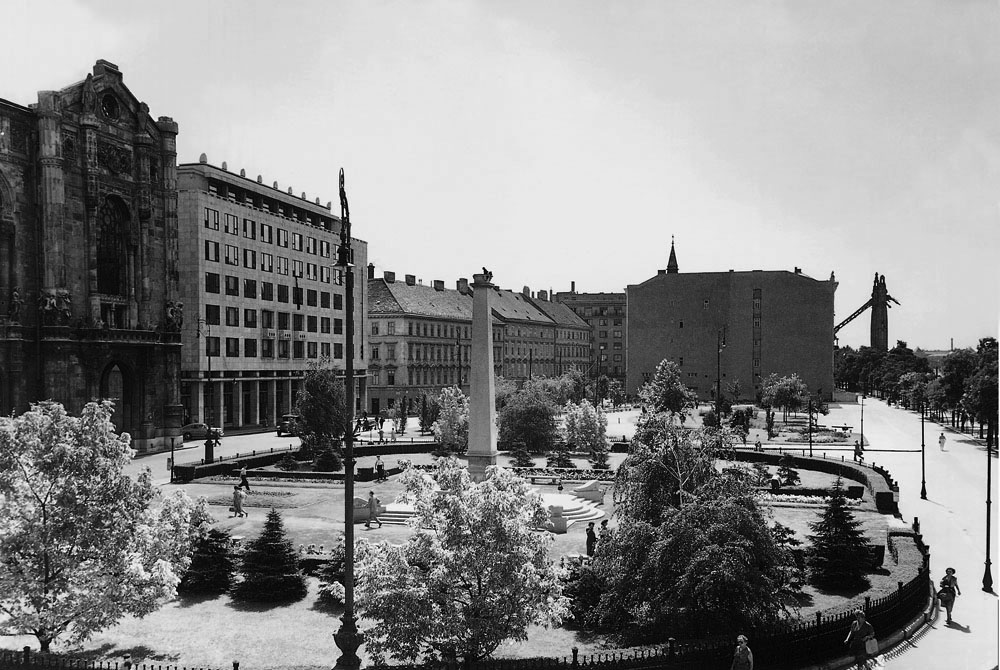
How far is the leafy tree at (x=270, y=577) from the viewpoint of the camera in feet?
77.1

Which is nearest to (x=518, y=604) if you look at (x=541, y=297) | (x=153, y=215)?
(x=153, y=215)

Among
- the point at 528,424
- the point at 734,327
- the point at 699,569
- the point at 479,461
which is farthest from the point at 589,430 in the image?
the point at 734,327

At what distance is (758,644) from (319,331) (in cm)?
7385

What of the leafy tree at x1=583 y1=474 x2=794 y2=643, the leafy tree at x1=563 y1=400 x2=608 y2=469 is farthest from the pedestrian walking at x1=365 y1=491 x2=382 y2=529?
the leafy tree at x1=563 y1=400 x2=608 y2=469

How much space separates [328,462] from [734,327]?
3282 inches

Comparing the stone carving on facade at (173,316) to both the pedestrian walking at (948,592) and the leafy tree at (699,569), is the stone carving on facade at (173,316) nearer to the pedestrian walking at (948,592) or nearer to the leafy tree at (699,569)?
the leafy tree at (699,569)

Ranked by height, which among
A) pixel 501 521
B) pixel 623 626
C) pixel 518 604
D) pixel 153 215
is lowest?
pixel 623 626

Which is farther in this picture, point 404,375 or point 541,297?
point 541,297

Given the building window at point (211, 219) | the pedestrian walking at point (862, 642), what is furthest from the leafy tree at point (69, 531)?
the building window at point (211, 219)

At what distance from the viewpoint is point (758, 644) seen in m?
17.1

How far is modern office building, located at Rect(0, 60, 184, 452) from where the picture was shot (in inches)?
2007

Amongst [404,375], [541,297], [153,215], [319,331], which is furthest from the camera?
[541,297]

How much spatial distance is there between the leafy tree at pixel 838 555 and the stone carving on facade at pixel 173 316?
49752mm

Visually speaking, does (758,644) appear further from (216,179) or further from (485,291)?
(216,179)
